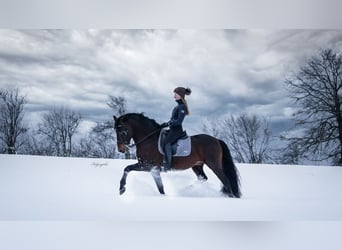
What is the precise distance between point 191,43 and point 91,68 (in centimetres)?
96

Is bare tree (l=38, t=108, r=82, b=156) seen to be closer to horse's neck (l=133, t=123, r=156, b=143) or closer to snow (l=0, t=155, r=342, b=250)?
snow (l=0, t=155, r=342, b=250)

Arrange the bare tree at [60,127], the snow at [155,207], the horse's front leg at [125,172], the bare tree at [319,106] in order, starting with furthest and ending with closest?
the bare tree at [319,106] < the bare tree at [60,127] < the horse's front leg at [125,172] < the snow at [155,207]

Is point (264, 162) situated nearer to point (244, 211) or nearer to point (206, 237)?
point (244, 211)

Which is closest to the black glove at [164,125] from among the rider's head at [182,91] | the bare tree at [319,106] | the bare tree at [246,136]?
the rider's head at [182,91]

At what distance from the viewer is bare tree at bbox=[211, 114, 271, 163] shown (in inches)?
138

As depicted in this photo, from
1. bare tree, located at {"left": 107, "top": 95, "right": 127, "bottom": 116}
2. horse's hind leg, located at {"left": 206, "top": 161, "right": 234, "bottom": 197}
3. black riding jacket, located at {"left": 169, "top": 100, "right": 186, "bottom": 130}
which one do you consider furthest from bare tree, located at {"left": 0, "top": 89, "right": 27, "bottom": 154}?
horse's hind leg, located at {"left": 206, "top": 161, "right": 234, "bottom": 197}

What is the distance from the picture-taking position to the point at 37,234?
3.10 metres

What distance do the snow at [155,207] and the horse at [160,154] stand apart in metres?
0.06

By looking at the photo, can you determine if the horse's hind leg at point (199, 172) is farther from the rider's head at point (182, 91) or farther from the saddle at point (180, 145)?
the rider's head at point (182, 91)

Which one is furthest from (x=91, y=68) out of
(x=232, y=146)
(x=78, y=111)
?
(x=232, y=146)

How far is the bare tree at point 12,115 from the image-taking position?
11.3ft

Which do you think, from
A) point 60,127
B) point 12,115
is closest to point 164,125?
point 60,127

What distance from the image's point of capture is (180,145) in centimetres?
344

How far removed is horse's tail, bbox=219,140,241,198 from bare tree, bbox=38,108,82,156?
1.38m
